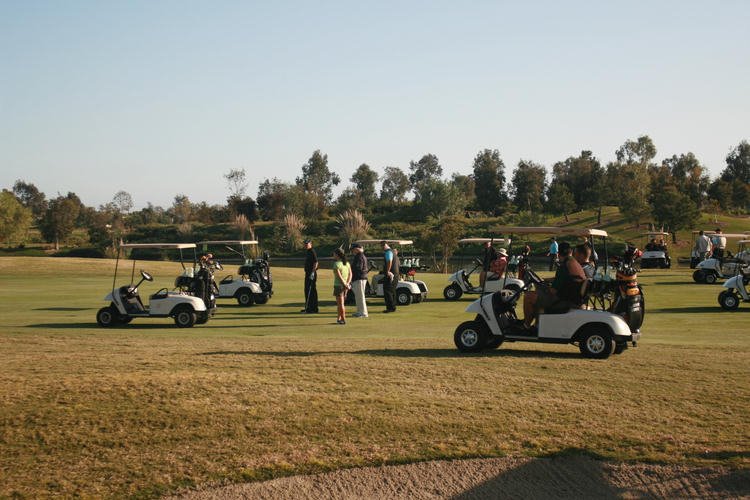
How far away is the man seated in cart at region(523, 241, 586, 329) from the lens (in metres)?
10.0

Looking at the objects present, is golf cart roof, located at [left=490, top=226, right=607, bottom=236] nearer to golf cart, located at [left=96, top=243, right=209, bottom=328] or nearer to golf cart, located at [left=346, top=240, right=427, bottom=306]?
golf cart, located at [left=96, top=243, right=209, bottom=328]

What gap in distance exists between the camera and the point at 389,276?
18156 millimetres

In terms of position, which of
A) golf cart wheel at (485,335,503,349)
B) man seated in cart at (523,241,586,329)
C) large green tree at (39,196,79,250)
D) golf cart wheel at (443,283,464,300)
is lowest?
golf cart wheel at (443,283,464,300)

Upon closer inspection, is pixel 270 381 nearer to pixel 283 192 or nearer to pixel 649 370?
pixel 649 370

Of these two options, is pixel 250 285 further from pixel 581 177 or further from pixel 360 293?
pixel 581 177

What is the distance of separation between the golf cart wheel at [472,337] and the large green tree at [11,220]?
7473cm

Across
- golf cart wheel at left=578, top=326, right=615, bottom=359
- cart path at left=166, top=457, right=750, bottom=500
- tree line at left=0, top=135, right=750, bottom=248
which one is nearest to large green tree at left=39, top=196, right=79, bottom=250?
tree line at left=0, top=135, right=750, bottom=248

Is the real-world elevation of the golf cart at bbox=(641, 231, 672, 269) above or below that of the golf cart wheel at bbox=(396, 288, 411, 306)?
above

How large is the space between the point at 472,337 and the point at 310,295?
8.64 meters

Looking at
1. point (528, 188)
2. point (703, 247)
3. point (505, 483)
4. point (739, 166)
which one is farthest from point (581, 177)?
point (505, 483)

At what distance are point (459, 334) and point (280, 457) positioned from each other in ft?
17.0

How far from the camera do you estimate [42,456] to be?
19.6 ft

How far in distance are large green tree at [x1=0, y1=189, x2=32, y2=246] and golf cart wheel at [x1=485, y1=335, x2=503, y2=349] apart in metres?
74.8

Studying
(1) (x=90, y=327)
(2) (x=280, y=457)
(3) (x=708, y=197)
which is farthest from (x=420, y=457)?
(3) (x=708, y=197)
